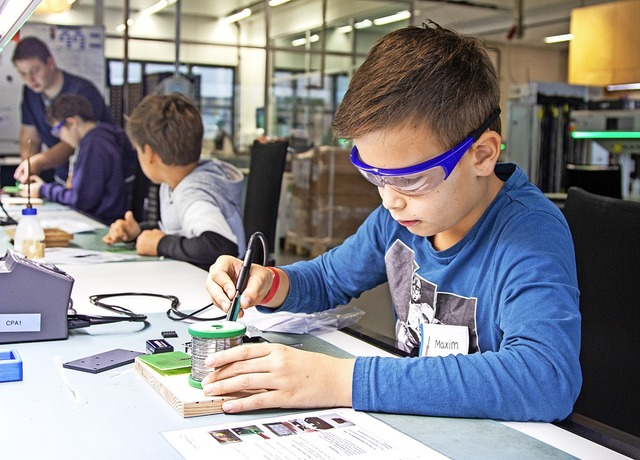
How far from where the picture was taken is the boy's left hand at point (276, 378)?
3.11 feet

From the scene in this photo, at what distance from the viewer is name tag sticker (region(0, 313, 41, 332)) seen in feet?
4.18

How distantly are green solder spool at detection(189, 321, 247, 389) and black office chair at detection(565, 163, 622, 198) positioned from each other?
188 inches

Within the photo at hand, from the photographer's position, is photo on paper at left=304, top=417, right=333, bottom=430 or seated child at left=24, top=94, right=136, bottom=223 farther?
seated child at left=24, top=94, right=136, bottom=223

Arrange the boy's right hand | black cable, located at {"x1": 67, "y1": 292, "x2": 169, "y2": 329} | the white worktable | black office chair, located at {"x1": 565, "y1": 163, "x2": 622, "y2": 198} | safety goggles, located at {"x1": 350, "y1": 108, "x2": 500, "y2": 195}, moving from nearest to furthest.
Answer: the white worktable → safety goggles, located at {"x1": 350, "y1": 108, "x2": 500, "y2": 195} → black cable, located at {"x1": 67, "y1": 292, "x2": 169, "y2": 329} → the boy's right hand → black office chair, located at {"x1": 565, "y1": 163, "x2": 622, "y2": 198}

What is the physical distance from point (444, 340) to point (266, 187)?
1.67 meters

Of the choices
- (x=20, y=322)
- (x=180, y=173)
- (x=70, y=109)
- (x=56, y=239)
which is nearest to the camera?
(x=20, y=322)

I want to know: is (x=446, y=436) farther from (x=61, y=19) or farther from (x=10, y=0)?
(x=61, y=19)

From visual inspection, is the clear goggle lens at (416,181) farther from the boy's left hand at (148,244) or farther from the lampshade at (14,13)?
the boy's left hand at (148,244)

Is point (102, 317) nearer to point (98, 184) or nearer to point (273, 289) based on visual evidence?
point (273, 289)

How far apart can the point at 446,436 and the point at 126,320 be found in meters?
0.77

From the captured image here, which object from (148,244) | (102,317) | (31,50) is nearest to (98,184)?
(148,244)

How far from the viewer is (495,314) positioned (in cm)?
114

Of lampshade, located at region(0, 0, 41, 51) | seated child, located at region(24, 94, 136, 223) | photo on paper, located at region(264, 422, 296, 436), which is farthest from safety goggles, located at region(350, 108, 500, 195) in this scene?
seated child, located at region(24, 94, 136, 223)

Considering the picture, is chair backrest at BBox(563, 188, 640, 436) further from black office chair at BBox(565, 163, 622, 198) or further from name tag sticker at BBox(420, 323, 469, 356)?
black office chair at BBox(565, 163, 622, 198)
